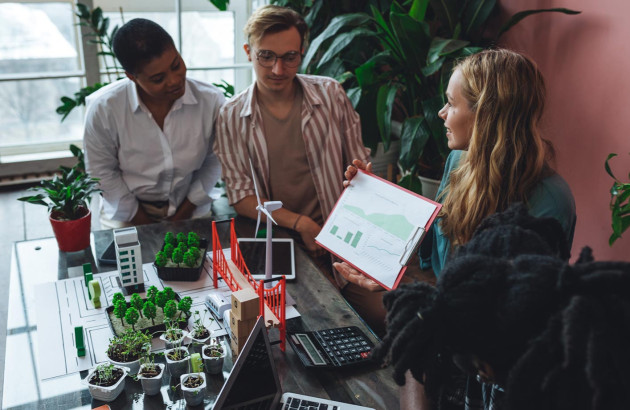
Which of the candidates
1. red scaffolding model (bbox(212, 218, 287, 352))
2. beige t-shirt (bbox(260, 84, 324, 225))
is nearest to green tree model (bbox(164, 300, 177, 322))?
red scaffolding model (bbox(212, 218, 287, 352))

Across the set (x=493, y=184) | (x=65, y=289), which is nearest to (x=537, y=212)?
(x=493, y=184)

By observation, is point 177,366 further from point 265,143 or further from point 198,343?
point 265,143

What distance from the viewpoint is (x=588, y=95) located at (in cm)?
247

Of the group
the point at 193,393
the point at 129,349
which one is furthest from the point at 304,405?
the point at 129,349

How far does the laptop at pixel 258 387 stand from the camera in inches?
43.2

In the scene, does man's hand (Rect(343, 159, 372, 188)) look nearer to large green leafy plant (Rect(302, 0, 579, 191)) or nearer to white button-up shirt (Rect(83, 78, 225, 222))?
white button-up shirt (Rect(83, 78, 225, 222))

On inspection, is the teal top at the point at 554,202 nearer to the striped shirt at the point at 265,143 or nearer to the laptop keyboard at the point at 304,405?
the laptop keyboard at the point at 304,405

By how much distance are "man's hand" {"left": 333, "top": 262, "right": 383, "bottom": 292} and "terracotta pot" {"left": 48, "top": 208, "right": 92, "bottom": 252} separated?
3.00ft

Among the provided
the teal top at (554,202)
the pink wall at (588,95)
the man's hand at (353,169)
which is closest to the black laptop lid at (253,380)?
the man's hand at (353,169)

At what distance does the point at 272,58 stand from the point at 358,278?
3.12 ft

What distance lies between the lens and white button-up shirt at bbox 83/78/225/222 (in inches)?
89.3

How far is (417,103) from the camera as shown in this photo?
10.0ft

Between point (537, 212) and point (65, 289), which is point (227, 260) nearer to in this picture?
point (65, 289)

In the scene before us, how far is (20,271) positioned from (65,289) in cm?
23
